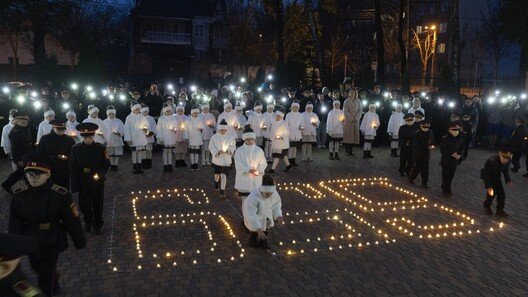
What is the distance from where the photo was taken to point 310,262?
7707mm

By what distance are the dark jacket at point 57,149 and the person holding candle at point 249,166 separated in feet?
11.4

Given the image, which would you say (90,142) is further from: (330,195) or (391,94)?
(391,94)

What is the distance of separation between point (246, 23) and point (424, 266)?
116 ft

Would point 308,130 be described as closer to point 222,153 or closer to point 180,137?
point 180,137

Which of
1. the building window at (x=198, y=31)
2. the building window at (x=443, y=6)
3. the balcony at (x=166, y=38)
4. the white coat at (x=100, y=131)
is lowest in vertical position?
the white coat at (x=100, y=131)

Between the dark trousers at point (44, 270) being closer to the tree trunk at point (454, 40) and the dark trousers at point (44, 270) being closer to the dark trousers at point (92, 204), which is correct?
the dark trousers at point (92, 204)

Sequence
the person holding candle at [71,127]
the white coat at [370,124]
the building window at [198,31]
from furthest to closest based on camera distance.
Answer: the building window at [198,31] < the white coat at [370,124] < the person holding candle at [71,127]

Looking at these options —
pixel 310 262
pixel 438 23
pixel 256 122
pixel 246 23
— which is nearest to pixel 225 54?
pixel 246 23

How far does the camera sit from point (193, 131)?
14273mm

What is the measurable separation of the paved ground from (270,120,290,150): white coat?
163 cm

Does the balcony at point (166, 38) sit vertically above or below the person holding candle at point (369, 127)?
above

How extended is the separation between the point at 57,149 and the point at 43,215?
447 centimetres

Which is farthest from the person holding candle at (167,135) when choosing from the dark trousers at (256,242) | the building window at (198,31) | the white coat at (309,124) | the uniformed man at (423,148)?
the building window at (198,31)

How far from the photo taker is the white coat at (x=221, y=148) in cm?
1150
